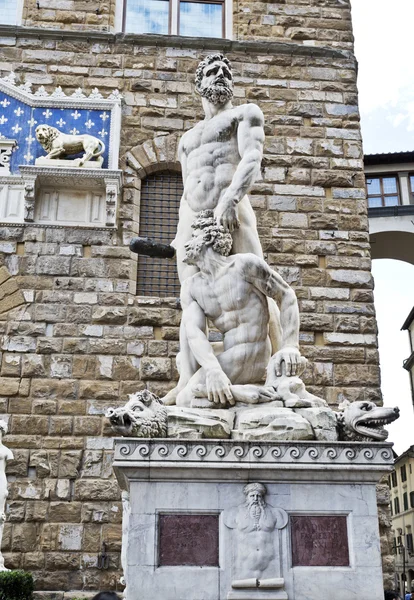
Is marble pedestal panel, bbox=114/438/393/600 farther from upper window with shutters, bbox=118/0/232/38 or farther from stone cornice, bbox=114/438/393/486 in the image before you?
upper window with shutters, bbox=118/0/232/38

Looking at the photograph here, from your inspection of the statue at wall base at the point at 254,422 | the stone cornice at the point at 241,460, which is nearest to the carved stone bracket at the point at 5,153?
the statue at wall base at the point at 254,422

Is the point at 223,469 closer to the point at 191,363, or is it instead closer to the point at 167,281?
the point at 191,363

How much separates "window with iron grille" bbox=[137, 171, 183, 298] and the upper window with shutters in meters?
2.64

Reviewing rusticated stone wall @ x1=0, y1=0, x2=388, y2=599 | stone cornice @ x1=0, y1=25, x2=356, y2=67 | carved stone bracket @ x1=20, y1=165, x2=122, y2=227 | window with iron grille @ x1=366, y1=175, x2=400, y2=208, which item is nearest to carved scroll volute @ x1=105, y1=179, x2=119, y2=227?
carved stone bracket @ x1=20, y1=165, x2=122, y2=227

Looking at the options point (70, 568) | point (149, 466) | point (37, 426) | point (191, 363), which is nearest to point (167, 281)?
point (37, 426)

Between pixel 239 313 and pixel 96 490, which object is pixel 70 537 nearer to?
pixel 96 490

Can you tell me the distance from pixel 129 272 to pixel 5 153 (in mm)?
2537

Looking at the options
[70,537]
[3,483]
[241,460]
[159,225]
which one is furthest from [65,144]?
[241,460]

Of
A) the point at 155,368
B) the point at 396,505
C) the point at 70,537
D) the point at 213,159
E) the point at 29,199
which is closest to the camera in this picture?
the point at 213,159

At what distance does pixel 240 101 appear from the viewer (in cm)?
1084

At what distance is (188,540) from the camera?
14.3ft

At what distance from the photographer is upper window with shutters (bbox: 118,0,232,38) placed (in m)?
11.5

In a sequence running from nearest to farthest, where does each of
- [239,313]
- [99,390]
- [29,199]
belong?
[239,313] < [99,390] < [29,199]

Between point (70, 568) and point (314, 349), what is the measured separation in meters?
4.12
